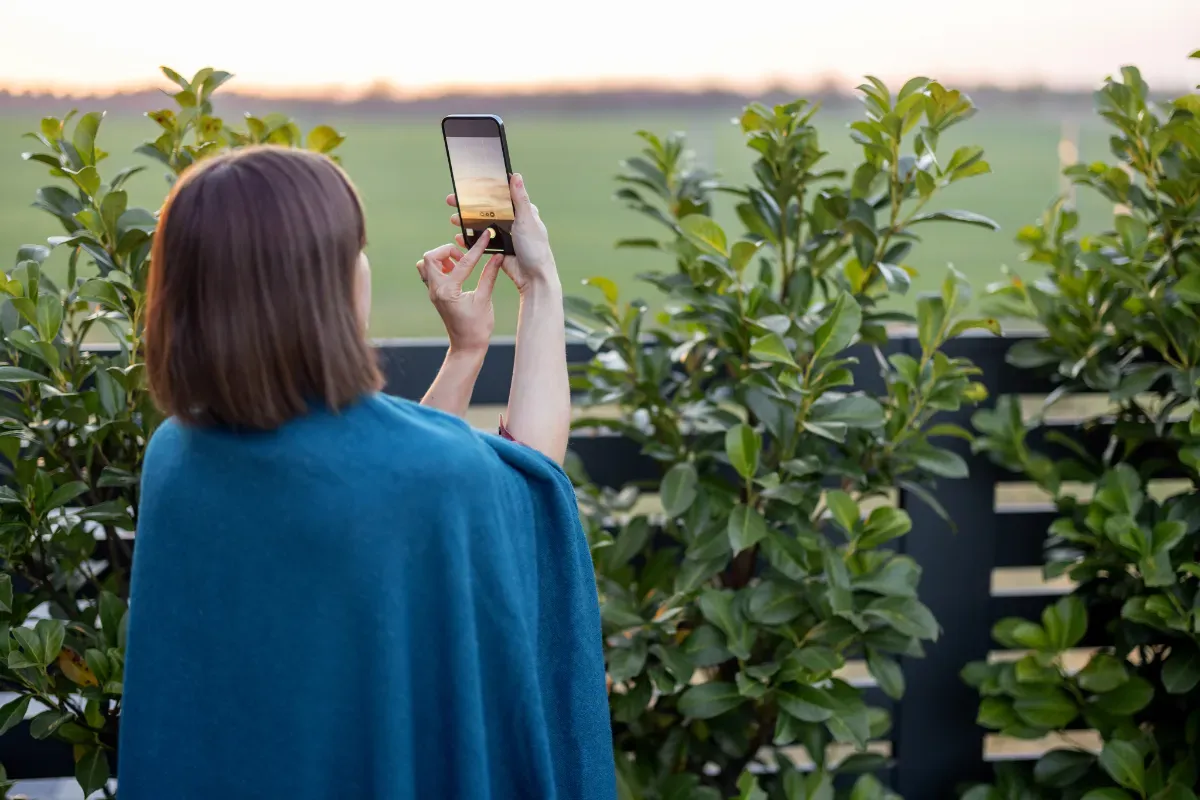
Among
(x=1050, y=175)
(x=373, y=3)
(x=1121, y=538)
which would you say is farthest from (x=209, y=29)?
(x=1050, y=175)

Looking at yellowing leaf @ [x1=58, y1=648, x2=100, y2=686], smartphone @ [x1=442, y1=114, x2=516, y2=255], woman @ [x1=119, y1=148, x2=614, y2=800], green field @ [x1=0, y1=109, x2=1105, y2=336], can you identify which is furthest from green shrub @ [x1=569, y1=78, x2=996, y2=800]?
green field @ [x1=0, y1=109, x2=1105, y2=336]

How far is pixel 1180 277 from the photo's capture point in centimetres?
162

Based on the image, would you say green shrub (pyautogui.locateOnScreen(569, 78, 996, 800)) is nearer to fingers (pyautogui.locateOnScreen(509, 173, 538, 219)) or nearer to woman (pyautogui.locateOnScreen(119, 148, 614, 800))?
fingers (pyautogui.locateOnScreen(509, 173, 538, 219))

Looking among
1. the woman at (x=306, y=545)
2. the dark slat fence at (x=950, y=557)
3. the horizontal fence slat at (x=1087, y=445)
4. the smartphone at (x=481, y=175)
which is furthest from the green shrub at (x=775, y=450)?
Result: the woman at (x=306, y=545)

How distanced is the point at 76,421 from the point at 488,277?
592 millimetres

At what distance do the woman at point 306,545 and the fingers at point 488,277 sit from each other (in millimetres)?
260

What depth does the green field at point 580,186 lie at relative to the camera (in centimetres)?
1795

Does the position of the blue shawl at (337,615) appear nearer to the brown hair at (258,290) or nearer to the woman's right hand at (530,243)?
the brown hair at (258,290)

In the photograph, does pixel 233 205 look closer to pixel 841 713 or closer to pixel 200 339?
pixel 200 339

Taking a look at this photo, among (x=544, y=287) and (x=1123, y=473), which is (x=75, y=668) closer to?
(x=544, y=287)

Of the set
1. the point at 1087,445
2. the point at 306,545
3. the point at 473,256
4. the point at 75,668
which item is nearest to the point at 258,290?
the point at 306,545

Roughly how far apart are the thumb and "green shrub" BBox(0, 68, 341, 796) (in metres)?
0.55

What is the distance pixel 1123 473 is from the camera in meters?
1.61

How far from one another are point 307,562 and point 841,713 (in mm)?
876
